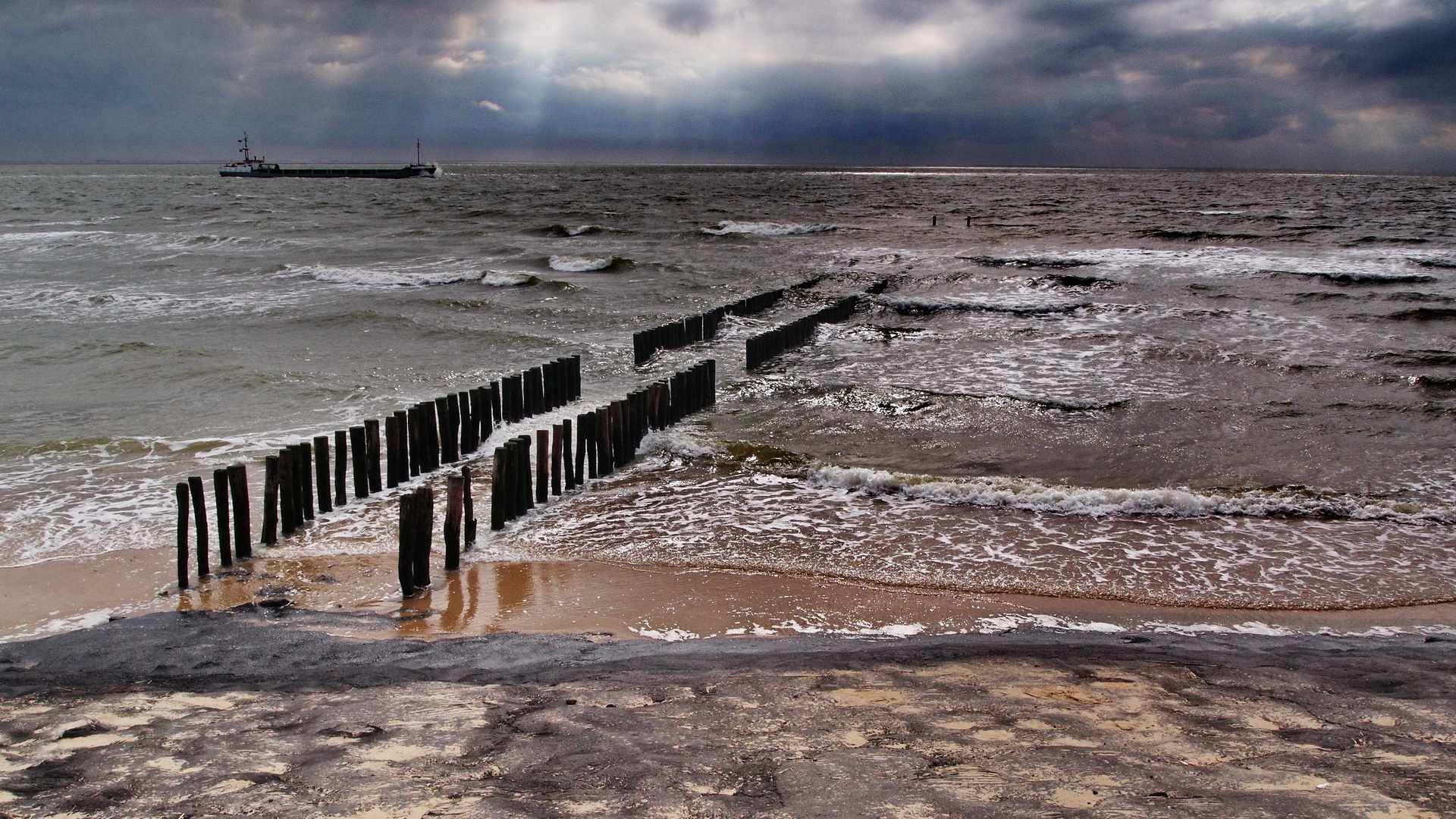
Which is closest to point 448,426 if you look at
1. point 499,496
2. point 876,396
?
point 499,496

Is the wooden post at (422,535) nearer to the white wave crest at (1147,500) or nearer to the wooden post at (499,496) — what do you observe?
the wooden post at (499,496)

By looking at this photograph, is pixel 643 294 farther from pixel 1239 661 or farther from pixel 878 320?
pixel 1239 661

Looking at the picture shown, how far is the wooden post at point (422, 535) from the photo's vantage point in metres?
6.94

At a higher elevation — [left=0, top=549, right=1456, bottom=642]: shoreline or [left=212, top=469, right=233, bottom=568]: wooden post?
[left=212, top=469, right=233, bottom=568]: wooden post

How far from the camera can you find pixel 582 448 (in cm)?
1000

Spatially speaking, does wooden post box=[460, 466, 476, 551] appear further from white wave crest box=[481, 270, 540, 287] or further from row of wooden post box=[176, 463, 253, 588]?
white wave crest box=[481, 270, 540, 287]

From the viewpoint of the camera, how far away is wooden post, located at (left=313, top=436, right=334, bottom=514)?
28.5 feet

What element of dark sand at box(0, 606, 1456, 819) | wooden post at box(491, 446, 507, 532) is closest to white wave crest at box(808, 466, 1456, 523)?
dark sand at box(0, 606, 1456, 819)

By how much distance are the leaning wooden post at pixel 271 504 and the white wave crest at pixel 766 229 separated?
1528 inches

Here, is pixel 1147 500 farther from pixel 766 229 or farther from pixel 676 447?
pixel 766 229

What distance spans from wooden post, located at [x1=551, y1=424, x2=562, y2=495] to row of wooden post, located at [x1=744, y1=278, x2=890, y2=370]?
7.46 metres

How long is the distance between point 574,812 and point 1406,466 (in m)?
11.6

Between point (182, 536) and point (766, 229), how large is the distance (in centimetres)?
4354

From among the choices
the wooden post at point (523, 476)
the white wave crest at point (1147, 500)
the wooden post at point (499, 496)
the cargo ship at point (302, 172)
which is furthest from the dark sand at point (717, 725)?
the cargo ship at point (302, 172)
